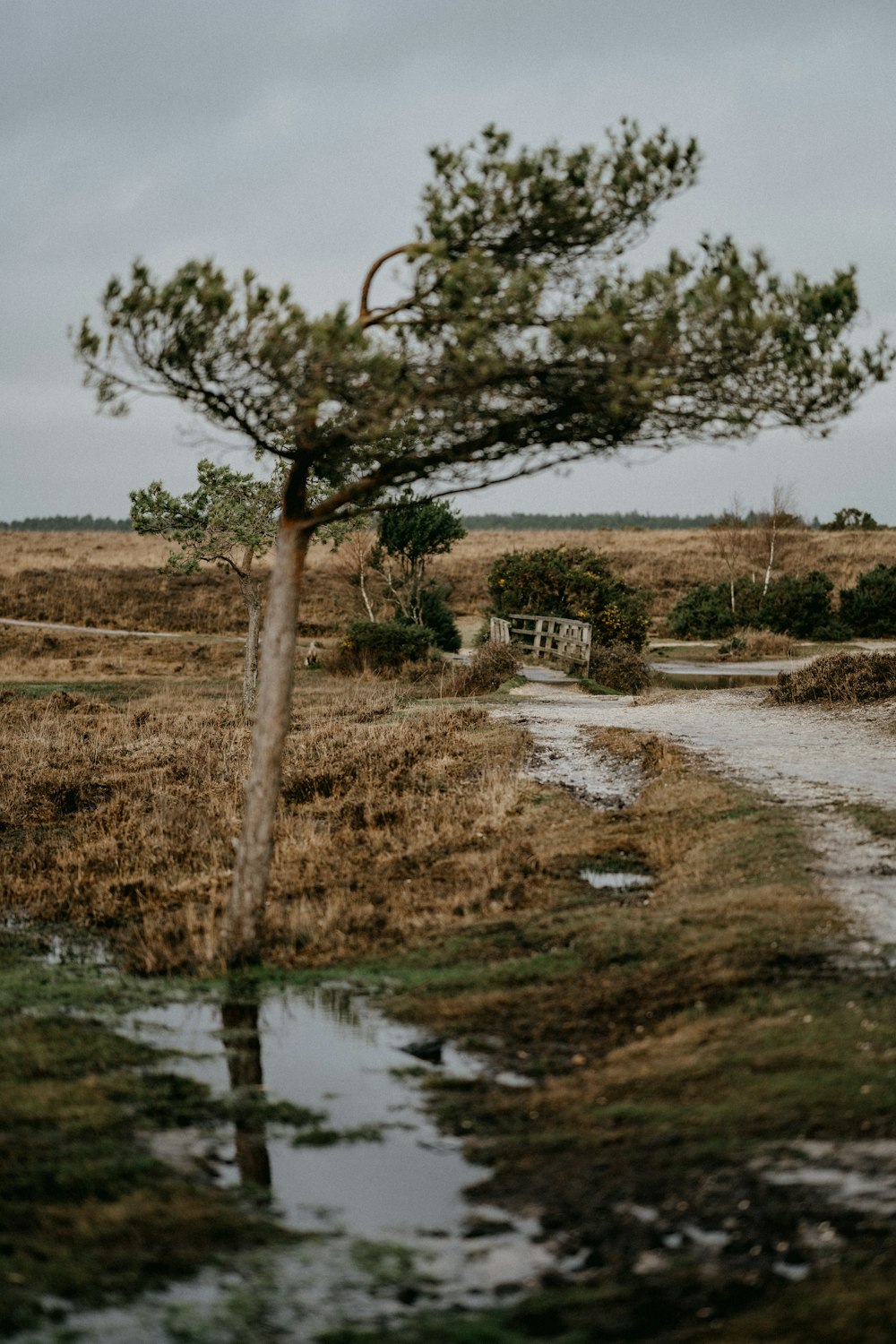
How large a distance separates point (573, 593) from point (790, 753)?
1892cm

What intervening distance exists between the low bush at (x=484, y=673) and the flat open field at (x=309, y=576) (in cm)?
1560

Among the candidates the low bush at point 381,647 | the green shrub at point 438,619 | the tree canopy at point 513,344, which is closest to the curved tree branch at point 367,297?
the tree canopy at point 513,344

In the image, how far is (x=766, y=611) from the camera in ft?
160

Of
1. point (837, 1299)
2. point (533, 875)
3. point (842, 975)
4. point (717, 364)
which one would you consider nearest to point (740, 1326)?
point (837, 1299)

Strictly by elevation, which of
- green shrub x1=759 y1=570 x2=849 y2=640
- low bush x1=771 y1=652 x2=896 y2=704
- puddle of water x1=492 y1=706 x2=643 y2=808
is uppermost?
green shrub x1=759 y1=570 x2=849 y2=640

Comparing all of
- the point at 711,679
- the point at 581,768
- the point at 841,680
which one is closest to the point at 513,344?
the point at 581,768

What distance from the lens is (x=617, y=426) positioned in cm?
890

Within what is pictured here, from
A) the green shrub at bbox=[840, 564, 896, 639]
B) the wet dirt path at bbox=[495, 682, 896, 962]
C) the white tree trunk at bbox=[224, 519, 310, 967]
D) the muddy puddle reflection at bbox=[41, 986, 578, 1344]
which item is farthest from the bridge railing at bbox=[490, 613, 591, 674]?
the muddy puddle reflection at bbox=[41, 986, 578, 1344]

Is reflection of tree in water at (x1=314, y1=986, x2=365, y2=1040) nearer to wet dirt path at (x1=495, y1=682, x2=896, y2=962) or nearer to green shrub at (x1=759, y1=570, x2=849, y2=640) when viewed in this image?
wet dirt path at (x1=495, y1=682, x2=896, y2=962)

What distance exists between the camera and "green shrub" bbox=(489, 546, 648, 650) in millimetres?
34594

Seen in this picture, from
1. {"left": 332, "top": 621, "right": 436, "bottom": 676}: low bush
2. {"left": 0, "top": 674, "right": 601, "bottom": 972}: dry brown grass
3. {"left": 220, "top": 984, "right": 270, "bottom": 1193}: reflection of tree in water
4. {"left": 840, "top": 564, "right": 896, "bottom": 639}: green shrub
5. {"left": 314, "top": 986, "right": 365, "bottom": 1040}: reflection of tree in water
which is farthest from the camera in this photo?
{"left": 840, "top": 564, "right": 896, "bottom": 639}: green shrub

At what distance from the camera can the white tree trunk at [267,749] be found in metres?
9.45

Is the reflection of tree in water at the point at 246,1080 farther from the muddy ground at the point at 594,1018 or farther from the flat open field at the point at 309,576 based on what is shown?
the flat open field at the point at 309,576

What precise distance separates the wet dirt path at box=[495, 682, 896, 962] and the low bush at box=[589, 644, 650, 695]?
4.61 feet
